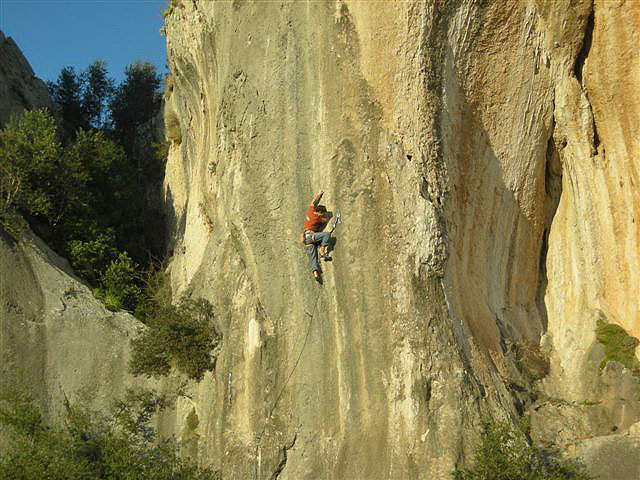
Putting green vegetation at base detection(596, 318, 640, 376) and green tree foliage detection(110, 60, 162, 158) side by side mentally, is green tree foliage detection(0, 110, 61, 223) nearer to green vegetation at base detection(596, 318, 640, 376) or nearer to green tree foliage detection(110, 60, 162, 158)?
green tree foliage detection(110, 60, 162, 158)

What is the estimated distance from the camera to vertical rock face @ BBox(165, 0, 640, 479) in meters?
13.7

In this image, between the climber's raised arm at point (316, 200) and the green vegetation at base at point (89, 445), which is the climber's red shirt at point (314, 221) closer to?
the climber's raised arm at point (316, 200)

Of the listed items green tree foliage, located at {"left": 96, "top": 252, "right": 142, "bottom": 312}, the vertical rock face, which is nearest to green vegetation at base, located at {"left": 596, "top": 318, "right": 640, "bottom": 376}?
the vertical rock face

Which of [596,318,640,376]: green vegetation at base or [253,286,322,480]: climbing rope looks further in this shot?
[596,318,640,376]: green vegetation at base

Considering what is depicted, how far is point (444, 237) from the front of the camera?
14469 millimetres

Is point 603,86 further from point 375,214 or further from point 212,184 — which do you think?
point 212,184

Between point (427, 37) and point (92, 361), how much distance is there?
932 centimetres

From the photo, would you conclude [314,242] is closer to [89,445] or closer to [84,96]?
[89,445]

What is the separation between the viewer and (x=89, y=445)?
531 inches

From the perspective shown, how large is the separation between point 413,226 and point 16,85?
14.6 meters

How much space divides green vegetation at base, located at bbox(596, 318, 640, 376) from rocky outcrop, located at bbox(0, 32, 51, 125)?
52.0 feet

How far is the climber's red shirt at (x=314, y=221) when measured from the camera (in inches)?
558

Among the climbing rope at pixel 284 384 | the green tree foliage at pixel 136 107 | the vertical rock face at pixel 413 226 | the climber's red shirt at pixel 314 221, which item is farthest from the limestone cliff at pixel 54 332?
A: the green tree foliage at pixel 136 107

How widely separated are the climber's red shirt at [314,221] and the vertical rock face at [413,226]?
0.45 m
